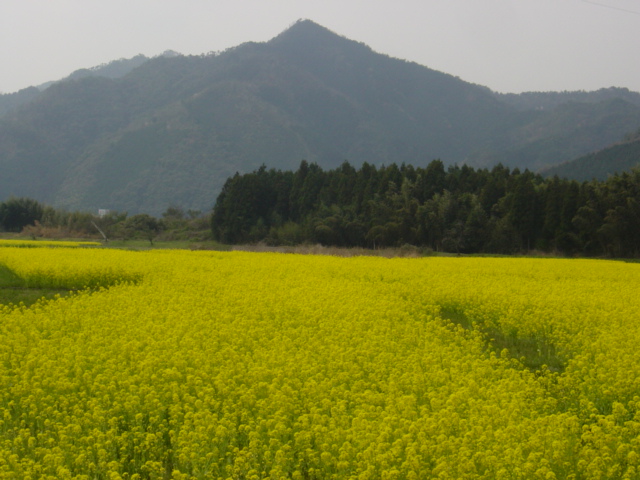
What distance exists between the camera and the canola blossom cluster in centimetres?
520

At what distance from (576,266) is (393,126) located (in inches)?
6082

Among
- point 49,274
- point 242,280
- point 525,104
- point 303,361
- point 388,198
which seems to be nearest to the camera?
point 303,361

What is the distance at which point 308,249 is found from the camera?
37375mm

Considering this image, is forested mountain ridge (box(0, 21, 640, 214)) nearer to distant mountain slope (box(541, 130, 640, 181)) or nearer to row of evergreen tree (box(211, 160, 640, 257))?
distant mountain slope (box(541, 130, 640, 181))

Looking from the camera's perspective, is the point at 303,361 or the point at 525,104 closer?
the point at 303,361

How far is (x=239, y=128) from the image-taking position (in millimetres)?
130750

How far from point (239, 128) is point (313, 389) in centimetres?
12799

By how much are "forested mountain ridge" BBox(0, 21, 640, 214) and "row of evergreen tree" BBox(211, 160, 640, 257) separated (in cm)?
5263

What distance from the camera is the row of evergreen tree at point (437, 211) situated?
116 ft

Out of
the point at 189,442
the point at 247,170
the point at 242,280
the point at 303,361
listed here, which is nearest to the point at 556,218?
the point at 242,280

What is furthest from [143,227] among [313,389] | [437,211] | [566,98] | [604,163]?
[566,98]

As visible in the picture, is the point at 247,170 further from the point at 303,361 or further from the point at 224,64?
the point at 303,361

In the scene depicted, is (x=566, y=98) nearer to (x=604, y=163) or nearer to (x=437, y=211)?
(x=604, y=163)

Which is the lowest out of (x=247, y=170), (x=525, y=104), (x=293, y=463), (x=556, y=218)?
(x=293, y=463)
